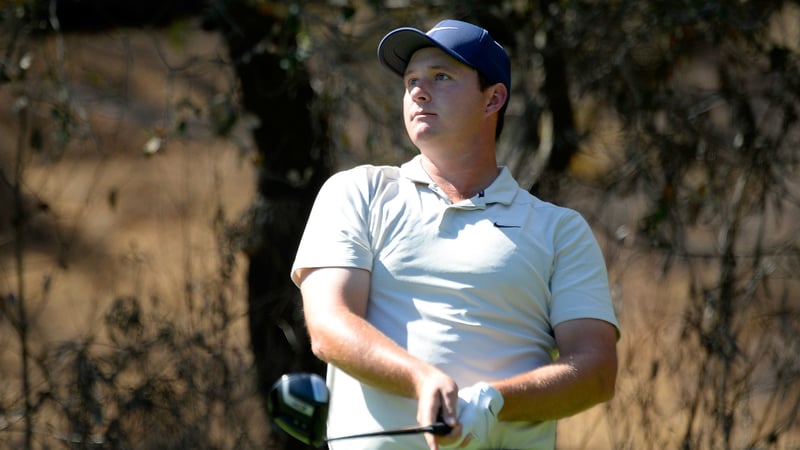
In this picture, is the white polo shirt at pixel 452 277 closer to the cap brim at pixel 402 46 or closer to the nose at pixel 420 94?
the nose at pixel 420 94

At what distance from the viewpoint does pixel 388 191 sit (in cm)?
330

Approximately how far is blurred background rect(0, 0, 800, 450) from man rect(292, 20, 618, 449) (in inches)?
97.7

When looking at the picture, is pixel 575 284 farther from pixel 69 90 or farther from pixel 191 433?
pixel 69 90

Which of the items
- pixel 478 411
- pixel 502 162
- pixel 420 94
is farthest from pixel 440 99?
pixel 502 162

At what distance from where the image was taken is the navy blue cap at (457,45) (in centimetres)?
334

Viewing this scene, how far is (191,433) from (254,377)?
0.62 m

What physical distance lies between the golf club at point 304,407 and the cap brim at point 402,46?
1.02m

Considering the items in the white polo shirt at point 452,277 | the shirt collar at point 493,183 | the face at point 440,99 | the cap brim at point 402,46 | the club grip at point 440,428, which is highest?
the cap brim at point 402,46

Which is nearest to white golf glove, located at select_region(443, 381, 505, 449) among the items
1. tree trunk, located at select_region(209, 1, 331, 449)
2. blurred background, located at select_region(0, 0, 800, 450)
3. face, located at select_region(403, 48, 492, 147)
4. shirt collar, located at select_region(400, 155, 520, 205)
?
shirt collar, located at select_region(400, 155, 520, 205)

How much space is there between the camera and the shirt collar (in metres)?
3.31

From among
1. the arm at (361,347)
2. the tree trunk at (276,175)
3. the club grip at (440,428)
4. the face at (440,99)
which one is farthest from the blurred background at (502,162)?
the club grip at (440,428)

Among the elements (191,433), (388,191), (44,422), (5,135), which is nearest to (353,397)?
(388,191)

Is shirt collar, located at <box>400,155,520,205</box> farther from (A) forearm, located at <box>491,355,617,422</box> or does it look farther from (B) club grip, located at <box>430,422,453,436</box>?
(B) club grip, located at <box>430,422,453,436</box>

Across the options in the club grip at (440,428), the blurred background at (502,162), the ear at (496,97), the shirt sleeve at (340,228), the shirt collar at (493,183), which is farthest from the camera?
the blurred background at (502,162)
